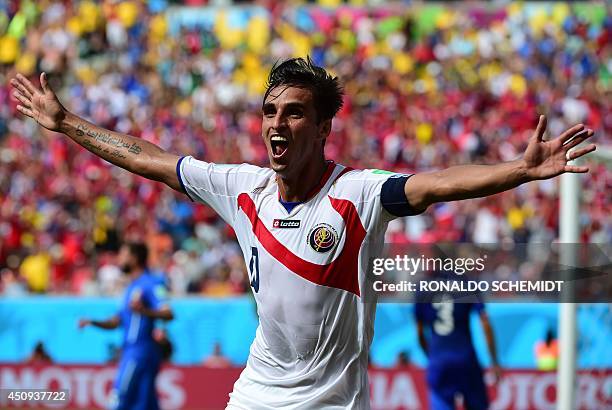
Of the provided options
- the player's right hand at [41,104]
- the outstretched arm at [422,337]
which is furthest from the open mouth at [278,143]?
the outstretched arm at [422,337]

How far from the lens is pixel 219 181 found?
19.1ft

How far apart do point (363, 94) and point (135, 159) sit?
16118mm

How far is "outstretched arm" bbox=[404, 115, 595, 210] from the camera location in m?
4.83

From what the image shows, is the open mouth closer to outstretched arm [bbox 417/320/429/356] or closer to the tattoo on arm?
the tattoo on arm

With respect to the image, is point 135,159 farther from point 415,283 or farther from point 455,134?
point 455,134

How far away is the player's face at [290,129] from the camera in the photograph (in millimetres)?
5414

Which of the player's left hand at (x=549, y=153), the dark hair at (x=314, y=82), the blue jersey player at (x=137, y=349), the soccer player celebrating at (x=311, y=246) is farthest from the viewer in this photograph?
the blue jersey player at (x=137, y=349)

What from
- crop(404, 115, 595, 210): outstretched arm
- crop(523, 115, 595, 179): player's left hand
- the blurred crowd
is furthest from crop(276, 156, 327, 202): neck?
the blurred crowd

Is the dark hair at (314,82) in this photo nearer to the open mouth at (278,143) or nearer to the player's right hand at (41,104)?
the open mouth at (278,143)

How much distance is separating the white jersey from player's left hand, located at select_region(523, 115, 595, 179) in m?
0.77

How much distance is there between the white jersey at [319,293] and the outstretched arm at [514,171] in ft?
1.13

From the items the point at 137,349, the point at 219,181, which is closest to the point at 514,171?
the point at 219,181

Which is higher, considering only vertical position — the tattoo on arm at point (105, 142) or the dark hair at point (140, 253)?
the dark hair at point (140, 253)

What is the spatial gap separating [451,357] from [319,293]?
18.5 feet
